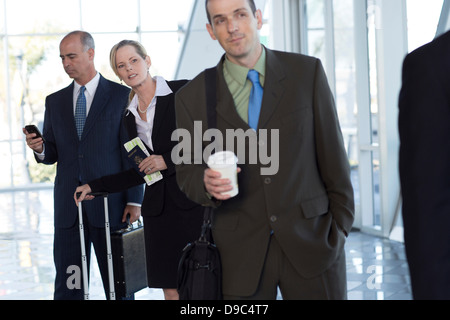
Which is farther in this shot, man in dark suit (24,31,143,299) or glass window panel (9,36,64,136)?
glass window panel (9,36,64,136)

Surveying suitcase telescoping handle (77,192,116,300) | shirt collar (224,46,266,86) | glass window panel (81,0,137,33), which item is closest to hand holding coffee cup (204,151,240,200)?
shirt collar (224,46,266,86)

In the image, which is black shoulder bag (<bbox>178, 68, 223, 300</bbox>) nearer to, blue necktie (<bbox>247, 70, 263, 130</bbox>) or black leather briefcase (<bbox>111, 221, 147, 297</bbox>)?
blue necktie (<bbox>247, 70, 263, 130</bbox>)

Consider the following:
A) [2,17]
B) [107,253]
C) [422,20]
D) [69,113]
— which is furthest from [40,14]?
[107,253]

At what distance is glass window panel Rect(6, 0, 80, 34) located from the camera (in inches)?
667

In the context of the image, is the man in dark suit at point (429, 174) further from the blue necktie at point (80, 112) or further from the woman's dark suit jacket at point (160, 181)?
the blue necktie at point (80, 112)

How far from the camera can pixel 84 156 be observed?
12.3 feet

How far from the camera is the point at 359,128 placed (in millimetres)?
8125

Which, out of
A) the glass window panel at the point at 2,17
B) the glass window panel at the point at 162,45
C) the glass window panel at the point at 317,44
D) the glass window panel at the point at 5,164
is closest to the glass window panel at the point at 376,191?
the glass window panel at the point at 317,44

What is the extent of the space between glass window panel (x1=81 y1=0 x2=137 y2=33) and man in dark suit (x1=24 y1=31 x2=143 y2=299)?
13267mm

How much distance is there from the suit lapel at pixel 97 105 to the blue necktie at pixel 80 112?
2.6 inches

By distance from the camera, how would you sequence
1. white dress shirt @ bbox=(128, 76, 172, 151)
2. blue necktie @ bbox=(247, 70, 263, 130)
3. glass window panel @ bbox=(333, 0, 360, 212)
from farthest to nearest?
glass window panel @ bbox=(333, 0, 360, 212)
white dress shirt @ bbox=(128, 76, 172, 151)
blue necktie @ bbox=(247, 70, 263, 130)

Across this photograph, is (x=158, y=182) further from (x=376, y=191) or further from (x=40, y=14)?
(x=40, y=14)

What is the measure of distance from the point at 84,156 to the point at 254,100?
1.85 metres
